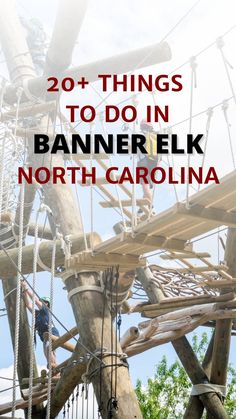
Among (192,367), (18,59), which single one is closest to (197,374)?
(192,367)

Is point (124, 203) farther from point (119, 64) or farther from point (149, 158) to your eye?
point (119, 64)

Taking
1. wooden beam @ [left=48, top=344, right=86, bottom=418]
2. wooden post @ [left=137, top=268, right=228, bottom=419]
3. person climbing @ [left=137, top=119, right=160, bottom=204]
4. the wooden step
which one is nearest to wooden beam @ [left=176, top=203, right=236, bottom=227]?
the wooden step

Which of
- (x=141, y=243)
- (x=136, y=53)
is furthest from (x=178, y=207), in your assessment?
(x=136, y=53)

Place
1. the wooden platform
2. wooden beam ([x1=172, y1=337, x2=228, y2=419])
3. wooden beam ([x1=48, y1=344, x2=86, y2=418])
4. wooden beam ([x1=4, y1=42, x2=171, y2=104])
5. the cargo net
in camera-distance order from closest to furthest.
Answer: the wooden platform
wooden beam ([x1=4, y1=42, x2=171, y2=104])
wooden beam ([x1=48, y1=344, x2=86, y2=418])
wooden beam ([x1=172, y1=337, x2=228, y2=419])
the cargo net

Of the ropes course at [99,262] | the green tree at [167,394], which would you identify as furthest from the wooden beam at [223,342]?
the green tree at [167,394]

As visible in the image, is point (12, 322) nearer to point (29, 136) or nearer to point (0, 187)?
point (29, 136)

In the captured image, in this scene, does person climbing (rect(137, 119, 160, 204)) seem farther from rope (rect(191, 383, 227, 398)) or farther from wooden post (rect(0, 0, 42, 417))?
rope (rect(191, 383, 227, 398))

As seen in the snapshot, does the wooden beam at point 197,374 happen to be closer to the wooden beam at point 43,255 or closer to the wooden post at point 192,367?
the wooden post at point 192,367

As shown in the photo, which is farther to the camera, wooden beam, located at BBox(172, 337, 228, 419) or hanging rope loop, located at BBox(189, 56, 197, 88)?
wooden beam, located at BBox(172, 337, 228, 419)
